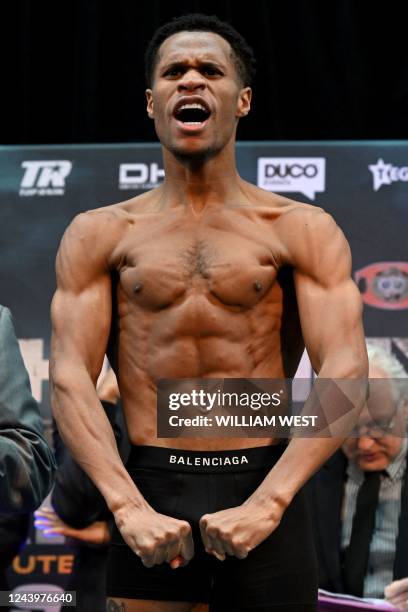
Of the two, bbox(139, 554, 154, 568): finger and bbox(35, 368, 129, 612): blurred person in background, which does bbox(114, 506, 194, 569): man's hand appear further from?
bbox(35, 368, 129, 612): blurred person in background

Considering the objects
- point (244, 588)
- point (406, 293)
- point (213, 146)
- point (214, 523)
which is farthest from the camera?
point (406, 293)

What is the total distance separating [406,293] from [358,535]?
2.55ft

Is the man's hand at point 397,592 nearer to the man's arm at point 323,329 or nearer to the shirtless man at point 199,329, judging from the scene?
the shirtless man at point 199,329

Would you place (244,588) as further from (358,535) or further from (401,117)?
(401,117)

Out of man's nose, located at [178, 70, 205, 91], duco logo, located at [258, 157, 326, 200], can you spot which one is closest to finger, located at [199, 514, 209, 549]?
man's nose, located at [178, 70, 205, 91]

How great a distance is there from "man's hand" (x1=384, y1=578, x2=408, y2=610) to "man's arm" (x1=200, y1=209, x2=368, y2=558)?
2.56 feet

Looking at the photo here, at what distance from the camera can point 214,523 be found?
216cm

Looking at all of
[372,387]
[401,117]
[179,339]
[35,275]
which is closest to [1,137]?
[35,275]

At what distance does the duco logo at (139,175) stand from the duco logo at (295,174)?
0.32 m

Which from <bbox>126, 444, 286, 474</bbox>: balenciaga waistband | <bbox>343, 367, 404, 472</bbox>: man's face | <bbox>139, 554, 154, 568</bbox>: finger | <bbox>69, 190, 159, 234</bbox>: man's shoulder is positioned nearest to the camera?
<bbox>139, 554, 154, 568</bbox>: finger

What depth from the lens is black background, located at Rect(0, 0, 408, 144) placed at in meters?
4.02

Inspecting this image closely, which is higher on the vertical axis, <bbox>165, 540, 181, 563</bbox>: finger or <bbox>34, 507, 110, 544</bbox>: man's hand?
<bbox>165, 540, 181, 563</bbox>: finger

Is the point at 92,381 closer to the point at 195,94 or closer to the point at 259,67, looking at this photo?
the point at 195,94

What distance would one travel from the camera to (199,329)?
2.39m
